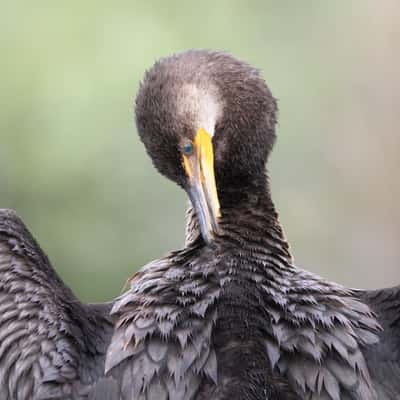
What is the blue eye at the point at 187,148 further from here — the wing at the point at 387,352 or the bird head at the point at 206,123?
the wing at the point at 387,352

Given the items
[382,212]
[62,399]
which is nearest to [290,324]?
[62,399]

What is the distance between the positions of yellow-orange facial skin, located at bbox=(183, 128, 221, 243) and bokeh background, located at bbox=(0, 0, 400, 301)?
3073 mm

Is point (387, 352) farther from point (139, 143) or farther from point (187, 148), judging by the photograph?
point (139, 143)

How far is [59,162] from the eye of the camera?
7184 mm

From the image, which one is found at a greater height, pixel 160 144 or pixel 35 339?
pixel 160 144

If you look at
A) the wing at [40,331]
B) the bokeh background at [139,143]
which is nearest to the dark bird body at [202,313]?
the wing at [40,331]

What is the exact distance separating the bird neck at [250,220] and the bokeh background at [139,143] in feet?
9.17

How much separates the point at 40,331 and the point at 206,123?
0.92 metres

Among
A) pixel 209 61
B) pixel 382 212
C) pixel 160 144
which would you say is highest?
pixel 209 61

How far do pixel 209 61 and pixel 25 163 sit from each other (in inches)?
137

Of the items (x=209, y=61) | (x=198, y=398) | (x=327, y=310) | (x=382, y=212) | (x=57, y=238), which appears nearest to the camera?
(x=198, y=398)

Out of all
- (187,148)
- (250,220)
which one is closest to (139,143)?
(250,220)

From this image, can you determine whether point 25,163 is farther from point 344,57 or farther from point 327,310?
point 327,310

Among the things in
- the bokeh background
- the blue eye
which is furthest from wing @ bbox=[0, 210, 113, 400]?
the bokeh background
